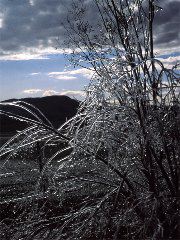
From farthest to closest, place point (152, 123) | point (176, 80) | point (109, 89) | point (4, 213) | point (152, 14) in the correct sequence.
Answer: point (4, 213) → point (152, 14) → point (152, 123) → point (109, 89) → point (176, 80)

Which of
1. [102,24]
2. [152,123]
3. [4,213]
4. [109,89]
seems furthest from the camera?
[4,213]

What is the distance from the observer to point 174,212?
4.09 meters

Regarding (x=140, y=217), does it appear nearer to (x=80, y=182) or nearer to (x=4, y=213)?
(x=80, y=182)

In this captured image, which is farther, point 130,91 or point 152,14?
point 152,14

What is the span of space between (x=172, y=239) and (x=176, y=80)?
1.59 metres

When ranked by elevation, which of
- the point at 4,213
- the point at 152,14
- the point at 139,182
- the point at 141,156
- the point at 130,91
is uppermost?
the point at 152,14

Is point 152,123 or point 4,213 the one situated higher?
point 152,123

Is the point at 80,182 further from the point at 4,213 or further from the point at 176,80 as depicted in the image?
the point at 4,213

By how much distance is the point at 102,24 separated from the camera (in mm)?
5285

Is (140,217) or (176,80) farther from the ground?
(176,80)

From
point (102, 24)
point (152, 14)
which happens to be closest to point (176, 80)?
point (152, 14)

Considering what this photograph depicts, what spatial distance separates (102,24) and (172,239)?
2.86 meters

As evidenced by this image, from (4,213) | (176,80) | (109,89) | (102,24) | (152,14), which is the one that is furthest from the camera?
(4,213)

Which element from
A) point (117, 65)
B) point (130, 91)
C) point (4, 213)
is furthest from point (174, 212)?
point (4, 213)
